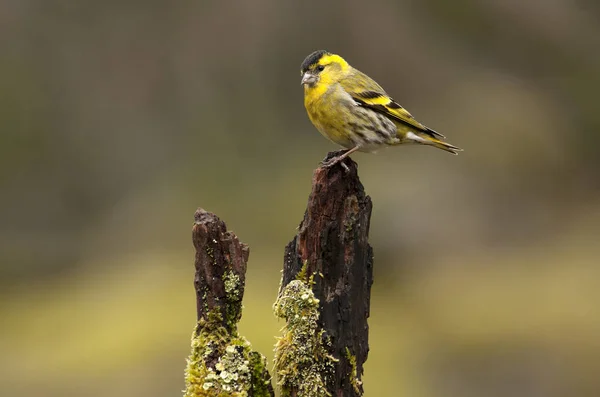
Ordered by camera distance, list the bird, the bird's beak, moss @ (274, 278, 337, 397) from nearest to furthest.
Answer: moss @ (274, 278, 337, 397) < the bird < the bird's beak

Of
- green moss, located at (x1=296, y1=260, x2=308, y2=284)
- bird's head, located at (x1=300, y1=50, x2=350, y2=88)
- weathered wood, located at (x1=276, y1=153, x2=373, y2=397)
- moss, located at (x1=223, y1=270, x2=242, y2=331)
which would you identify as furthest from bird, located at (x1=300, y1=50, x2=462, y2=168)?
moss, located at (x1=223, y1=270, x2=242, y2=331)

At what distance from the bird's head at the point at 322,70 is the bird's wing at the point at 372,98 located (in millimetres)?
93

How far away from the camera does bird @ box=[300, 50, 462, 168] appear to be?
615 centimetres

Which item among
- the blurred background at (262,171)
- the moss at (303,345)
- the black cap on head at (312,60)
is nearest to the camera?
the moss at (303,345)

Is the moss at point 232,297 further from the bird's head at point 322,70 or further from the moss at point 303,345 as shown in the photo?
the bird's head at point 322,70

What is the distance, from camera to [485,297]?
12.7 m

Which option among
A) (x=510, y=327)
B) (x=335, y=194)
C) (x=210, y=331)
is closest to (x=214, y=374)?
(x=210, y=331)

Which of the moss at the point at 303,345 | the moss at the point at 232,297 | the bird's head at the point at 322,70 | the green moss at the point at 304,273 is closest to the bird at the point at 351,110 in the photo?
the bird's head at the point at 322,70

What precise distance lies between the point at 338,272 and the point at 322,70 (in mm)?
2561

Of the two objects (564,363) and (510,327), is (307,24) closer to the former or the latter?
(510,327)

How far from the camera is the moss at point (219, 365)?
3.91m

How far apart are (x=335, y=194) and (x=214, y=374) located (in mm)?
1006

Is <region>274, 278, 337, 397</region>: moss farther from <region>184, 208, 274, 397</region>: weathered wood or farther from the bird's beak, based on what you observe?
the bird's beak

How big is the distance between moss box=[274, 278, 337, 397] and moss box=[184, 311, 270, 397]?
0.47 ft
